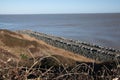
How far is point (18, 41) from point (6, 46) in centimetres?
329

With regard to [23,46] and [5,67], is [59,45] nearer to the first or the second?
[23,46]

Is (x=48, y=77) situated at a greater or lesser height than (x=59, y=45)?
greater

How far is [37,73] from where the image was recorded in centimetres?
384

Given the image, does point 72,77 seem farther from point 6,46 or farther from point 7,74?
point 6,46

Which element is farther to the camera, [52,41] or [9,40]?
[52,41]

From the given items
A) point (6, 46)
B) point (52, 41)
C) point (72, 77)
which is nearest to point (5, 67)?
point (72, 77)

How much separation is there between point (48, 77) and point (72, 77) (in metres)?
0.34

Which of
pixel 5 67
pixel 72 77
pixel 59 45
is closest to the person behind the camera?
pixel 5 67

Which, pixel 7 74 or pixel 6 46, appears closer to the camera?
pixel 7 74

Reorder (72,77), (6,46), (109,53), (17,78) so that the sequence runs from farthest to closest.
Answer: (109,53) < (6,46) < (72,77) < (17,78)

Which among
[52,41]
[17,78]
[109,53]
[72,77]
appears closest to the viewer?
[17,78]

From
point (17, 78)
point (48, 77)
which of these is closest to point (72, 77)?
point (48, 77)

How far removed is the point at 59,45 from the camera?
1922 inches

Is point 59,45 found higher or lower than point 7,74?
lower
